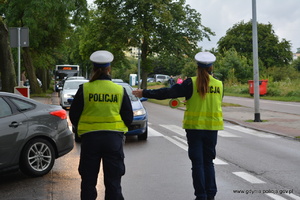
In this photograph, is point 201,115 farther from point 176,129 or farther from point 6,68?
point 6,68

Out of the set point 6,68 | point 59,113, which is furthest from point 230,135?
point 6,68

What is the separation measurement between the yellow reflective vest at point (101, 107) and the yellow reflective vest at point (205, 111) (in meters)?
1.08

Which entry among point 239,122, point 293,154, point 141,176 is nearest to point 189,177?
point 141,176

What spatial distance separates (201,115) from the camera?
499 centimetres

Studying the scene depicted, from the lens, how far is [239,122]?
53.8 ft

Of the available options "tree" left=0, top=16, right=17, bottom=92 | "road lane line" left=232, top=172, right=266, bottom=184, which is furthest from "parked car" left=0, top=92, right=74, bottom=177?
"tree" left=0, top=16, right=17, bottom=92

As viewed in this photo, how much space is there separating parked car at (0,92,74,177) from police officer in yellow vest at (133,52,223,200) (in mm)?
2352

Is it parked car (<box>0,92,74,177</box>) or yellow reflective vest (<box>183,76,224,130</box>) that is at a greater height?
yellow reflective vest (<box>183,76,224,130</box>)

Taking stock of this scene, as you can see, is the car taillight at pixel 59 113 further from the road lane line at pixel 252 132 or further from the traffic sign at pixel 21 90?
the road lane line at pixel 252 132

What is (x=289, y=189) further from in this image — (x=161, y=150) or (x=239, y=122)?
(x=239, y=122)

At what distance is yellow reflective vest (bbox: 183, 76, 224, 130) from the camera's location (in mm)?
4973

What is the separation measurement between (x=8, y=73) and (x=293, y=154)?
13.3 metres

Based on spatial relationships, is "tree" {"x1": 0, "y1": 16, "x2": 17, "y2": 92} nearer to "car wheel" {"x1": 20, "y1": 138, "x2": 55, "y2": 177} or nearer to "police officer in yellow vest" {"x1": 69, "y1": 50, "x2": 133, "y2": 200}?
"car wheel" {"x1": 20, "y1": 138, "x2": 55, "y2": 177}

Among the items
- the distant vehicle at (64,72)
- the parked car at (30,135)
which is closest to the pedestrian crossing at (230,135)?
the parked car at (30,135)
